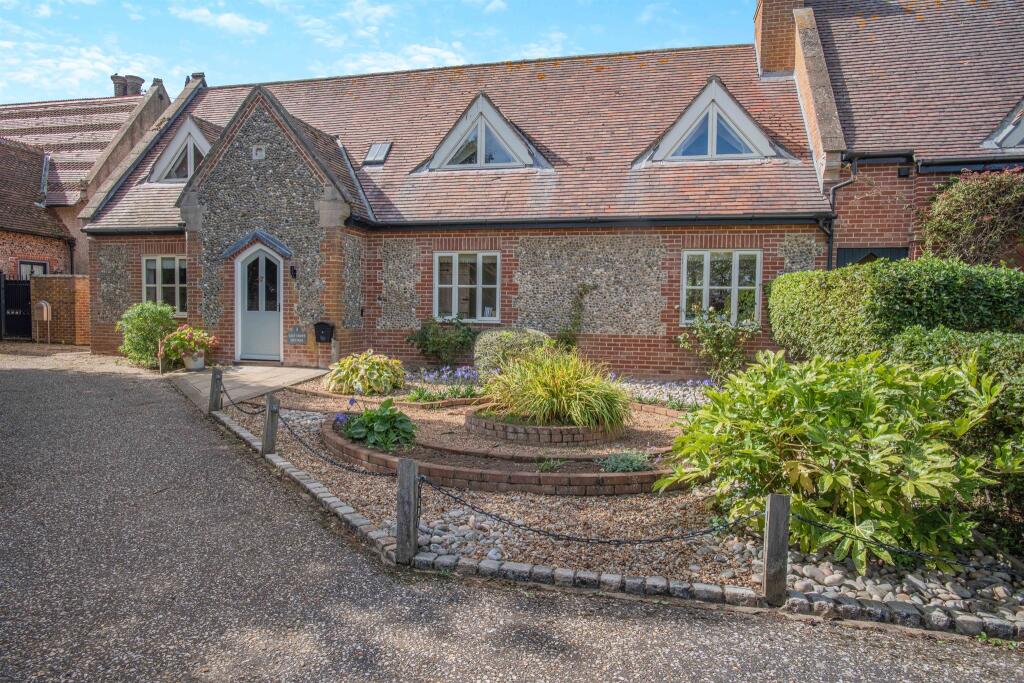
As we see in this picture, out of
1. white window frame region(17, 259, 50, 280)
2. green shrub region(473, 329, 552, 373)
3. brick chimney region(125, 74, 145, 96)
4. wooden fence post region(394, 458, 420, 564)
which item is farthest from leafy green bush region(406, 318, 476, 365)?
brick chimney region(125, 74, 145, 96)

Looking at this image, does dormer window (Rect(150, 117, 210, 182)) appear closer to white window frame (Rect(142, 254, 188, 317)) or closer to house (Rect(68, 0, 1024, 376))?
house (Rect(68, 0, 1024, 376))

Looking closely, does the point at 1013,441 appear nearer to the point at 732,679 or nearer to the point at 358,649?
the point at 732,679

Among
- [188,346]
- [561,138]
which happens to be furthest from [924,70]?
[188,346]

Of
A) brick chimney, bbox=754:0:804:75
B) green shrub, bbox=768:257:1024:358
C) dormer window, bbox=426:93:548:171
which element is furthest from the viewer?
brick chimney, bbox=754:0:804:75

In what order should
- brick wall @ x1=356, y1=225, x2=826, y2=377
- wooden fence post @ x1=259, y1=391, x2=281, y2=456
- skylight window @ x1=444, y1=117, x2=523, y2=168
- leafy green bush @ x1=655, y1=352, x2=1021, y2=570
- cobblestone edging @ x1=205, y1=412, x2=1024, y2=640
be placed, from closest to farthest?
cobblestone edging @ x1=205, y1=412, x2=1024, y2=640 → leafy green bush @ x1=655, y1=352, x2=1021, y2=570 → wooden fence post @ x1=259, y1=391, x2=281, y2=456 → brick wall @ x1=356, y1=225, x2=826, y2=377 → skylight window @ x1=444, y1=117, x2=523, y2=168

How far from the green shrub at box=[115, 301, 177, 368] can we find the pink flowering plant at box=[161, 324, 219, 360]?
49 centimetres

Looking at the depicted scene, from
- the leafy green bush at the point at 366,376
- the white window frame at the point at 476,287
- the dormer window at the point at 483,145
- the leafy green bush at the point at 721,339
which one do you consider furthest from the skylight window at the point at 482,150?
the leafy green bush at the point at 366,376

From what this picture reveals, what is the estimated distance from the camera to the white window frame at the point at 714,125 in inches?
555

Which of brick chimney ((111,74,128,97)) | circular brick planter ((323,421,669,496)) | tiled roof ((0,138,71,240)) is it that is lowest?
circular brick planter ((323,421,669,496))

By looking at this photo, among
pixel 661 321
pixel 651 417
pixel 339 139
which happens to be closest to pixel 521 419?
pixel 651 417

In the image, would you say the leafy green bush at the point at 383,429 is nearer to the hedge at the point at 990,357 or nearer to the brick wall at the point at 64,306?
the hedge at the point at 990,357

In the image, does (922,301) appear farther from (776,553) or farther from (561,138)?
(561,138)

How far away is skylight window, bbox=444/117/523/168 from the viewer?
15.6 meters

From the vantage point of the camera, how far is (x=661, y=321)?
542 inches
